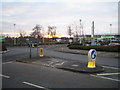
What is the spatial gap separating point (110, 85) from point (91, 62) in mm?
2830

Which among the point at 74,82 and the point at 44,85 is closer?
the point at 44,85

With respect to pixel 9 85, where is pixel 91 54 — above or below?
above

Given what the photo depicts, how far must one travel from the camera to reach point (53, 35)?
66.5 metres

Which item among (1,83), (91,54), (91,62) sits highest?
(91,54)

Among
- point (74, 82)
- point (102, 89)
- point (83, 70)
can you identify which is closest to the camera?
point (102, 89)

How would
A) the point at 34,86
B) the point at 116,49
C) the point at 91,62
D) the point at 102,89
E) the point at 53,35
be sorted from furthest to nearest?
the point at 53,35, the point at 116,49, the point at 91,62, the point at 34,86, the point at 102,89

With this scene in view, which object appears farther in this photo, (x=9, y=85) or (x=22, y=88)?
(x=9, y=85)

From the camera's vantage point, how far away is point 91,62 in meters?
8.19

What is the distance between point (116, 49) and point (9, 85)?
1410 centimetres

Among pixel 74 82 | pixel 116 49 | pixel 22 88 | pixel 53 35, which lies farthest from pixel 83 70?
pixel 53 35

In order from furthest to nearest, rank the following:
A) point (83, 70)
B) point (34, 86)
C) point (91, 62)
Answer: point (91, 62) < point (83, 70) < point (34, 86)

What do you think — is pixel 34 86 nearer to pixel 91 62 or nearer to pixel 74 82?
pixel 74 82

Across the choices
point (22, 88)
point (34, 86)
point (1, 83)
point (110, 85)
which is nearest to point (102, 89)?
point (110, 85)

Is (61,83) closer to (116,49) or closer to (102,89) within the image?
(102,89)
